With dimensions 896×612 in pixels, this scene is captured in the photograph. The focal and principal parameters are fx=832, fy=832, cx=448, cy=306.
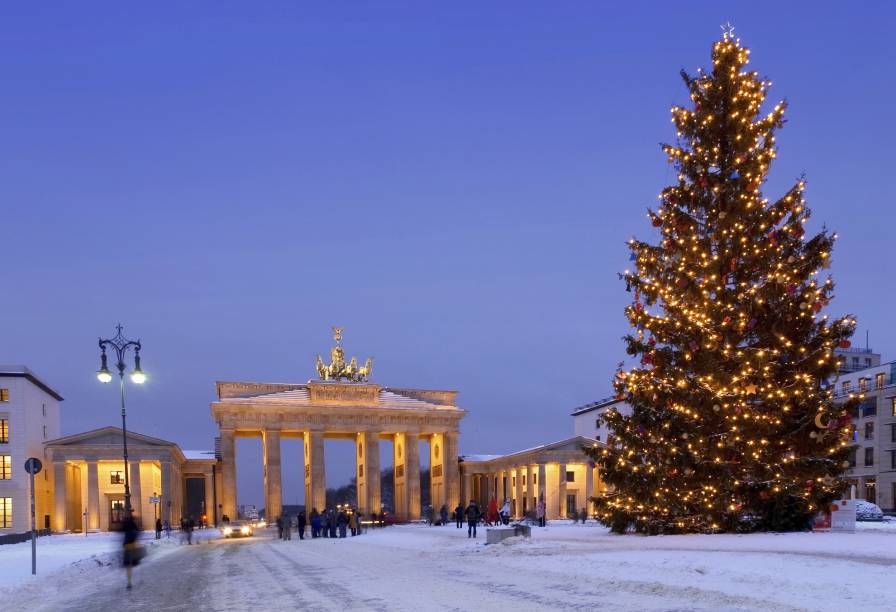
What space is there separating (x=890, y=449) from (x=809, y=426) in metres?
61.1

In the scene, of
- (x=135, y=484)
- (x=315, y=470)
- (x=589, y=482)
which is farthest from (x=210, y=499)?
(x=589, y=482)

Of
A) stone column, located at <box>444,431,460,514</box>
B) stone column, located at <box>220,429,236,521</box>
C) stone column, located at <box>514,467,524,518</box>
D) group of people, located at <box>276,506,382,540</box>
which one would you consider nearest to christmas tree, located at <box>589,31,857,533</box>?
group of people, located at <box>276,506,382,540</box>

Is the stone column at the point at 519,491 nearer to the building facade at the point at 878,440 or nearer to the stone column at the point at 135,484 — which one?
the building facade at the point at 878,440

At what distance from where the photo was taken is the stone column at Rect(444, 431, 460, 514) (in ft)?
275

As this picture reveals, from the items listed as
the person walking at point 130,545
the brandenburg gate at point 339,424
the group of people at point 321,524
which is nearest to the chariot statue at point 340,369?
the brandenburg gate at point 339,424

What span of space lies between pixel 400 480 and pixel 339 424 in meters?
10.8

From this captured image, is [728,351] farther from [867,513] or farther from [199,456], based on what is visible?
[199,456]

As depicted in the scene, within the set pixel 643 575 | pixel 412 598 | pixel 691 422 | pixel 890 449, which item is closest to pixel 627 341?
pixel 691 422

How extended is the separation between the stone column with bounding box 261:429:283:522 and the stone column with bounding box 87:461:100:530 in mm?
14568

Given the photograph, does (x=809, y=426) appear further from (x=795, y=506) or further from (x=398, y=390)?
(x=398, y=390)

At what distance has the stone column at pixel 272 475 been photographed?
253 ft

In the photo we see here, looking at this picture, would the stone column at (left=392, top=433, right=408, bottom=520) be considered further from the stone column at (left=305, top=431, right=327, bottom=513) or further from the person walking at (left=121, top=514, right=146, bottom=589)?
the person walking at (left=121, top=514, right=146, bottom=589)

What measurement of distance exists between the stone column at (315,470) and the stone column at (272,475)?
123 inches

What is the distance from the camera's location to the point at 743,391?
2553 cm
